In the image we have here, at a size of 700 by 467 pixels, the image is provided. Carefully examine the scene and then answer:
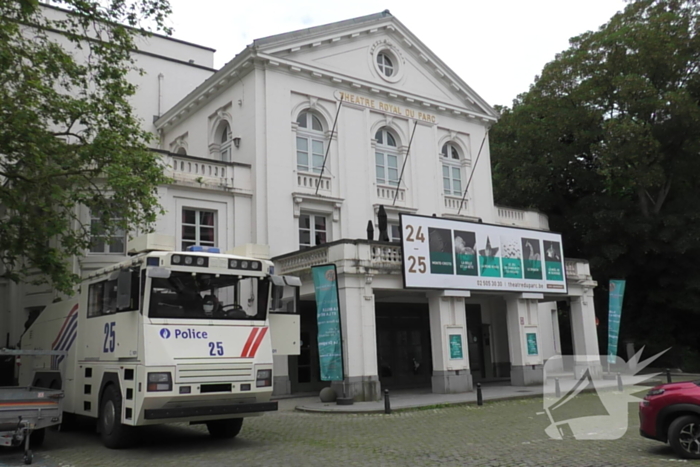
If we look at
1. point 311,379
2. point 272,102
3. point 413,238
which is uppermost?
point 272,102

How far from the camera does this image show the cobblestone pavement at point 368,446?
9.89 meters

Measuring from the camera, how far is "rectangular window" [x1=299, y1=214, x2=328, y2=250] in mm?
24484

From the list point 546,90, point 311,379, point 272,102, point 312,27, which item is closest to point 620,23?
point 546,90

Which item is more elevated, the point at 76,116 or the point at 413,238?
the point at 76,116

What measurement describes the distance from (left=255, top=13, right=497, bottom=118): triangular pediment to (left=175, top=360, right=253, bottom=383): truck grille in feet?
50.0

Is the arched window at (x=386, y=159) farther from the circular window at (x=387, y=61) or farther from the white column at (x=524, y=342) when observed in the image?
the white column at (x=524, y=342)

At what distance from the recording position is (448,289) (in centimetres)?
2155

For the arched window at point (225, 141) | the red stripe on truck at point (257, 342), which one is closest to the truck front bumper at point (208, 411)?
the red stripe on truck at point (257, 342)

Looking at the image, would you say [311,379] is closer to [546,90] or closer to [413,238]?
[413,238]

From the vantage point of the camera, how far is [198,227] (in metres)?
23.0

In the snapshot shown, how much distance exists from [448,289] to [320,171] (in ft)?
Answer: 23.3

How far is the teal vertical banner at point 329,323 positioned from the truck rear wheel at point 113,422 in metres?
8.16

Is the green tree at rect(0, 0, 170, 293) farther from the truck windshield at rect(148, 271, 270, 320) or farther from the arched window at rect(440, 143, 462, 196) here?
the arched window at rect(440, 143, 462, 196)

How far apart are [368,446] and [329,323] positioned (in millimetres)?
7939
